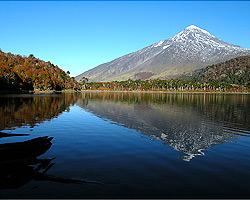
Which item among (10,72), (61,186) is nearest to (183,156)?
(61,186)

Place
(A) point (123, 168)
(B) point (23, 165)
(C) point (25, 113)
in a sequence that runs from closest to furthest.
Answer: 1. (B) point (23, 165)
2. (A) point (123, 168)
3. (C) point (25, 113)

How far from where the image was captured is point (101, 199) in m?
9.91

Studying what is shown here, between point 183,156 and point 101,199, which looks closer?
point 101,199

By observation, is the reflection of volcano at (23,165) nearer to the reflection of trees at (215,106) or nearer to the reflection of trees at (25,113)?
the reflection of trees at (25,113)

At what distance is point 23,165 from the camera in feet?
42.3

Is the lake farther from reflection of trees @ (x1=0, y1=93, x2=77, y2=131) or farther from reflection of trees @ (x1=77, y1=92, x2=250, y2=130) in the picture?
reflection of trees @ (x1=77, y1=92, x2=250, y2=130)

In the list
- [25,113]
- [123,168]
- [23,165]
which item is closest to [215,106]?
[25,113]

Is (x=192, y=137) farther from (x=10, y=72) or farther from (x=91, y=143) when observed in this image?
(x=10, y=72)

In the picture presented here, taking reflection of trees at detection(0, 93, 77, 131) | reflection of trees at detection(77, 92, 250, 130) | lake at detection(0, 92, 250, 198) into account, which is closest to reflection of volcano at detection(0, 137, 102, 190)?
lake at detection(0, 92, 250, 198)

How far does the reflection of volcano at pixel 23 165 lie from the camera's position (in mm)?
11241

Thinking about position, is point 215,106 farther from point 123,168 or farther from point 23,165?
point 23,165

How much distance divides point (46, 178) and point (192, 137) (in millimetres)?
17550

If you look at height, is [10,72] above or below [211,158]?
above

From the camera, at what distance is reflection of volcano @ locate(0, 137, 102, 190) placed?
36.9 ft
